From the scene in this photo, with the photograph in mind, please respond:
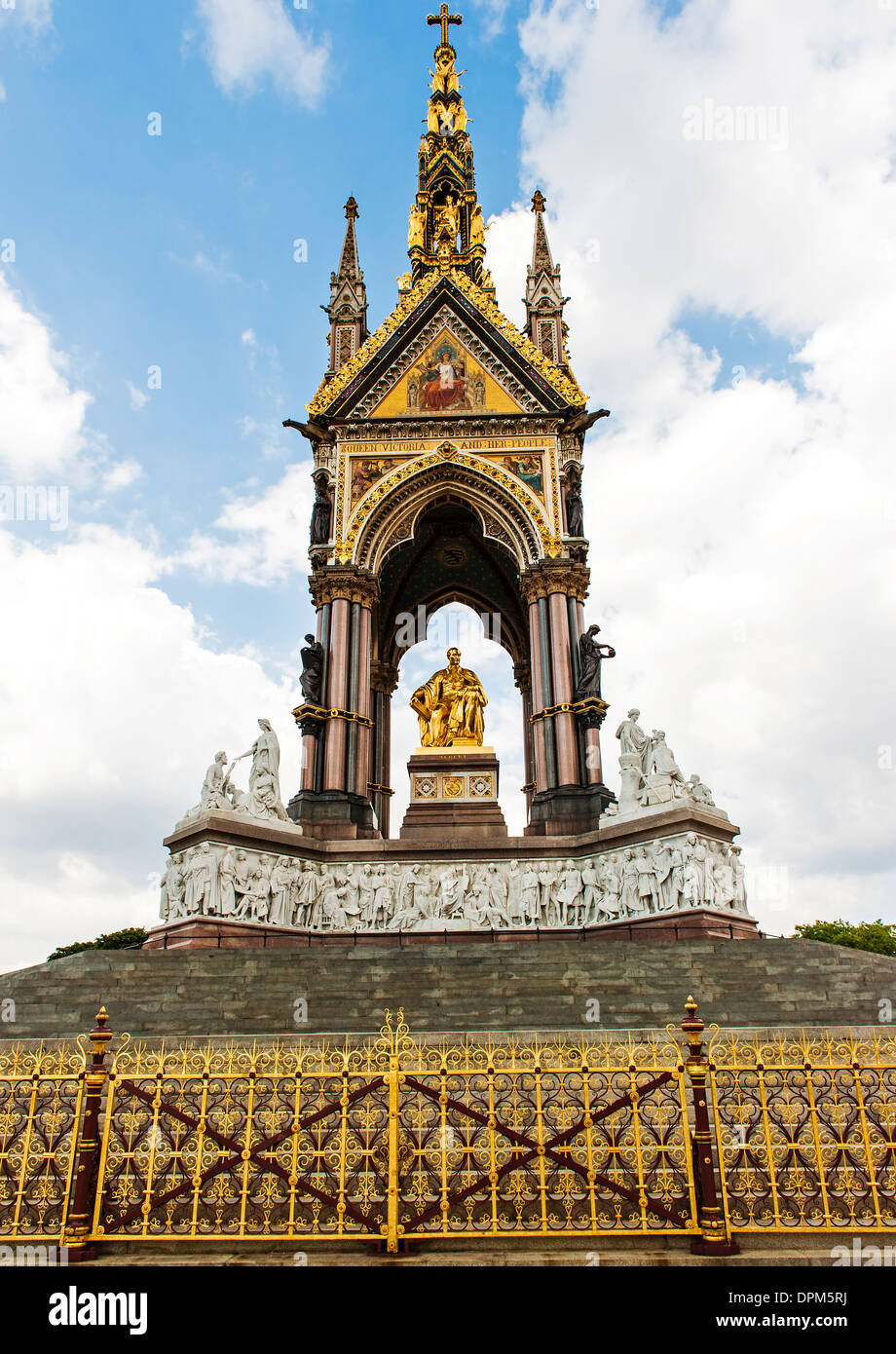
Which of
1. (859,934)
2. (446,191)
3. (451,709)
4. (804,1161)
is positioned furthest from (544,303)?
(859,934)

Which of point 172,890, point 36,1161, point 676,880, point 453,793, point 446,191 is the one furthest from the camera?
point 446,191

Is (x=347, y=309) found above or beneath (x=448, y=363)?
above

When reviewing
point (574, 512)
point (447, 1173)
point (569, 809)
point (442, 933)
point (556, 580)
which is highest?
point (574, 512)

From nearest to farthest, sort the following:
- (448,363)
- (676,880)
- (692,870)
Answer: (692,870), (676,880), (448,363)

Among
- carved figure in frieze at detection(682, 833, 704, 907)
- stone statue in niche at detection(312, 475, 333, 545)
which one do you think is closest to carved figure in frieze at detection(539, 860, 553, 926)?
carved figure in frieze at detection(682, 833, 704, 907)

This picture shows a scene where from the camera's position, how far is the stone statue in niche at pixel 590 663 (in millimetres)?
22109

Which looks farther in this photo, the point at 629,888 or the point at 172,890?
the point at 629,888

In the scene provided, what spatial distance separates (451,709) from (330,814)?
15.5 feet

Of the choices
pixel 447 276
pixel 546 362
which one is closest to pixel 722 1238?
pixel 546 362

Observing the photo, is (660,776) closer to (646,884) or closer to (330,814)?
(646,884)

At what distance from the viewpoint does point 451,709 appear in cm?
2389

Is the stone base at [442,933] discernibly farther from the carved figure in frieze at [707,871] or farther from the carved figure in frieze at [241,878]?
the carved figure in frieze at [241,878]

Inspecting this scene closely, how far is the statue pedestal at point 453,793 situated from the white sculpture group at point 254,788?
3.59 m
